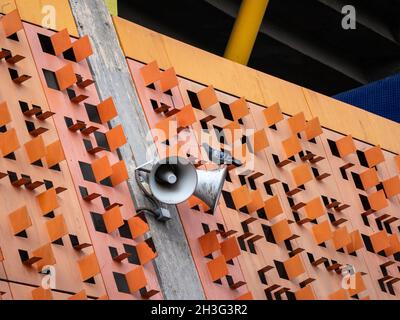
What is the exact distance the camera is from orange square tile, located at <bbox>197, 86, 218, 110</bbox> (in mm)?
17688

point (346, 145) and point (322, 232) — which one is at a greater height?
point (346, 145)

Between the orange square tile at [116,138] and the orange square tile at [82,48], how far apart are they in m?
1.02

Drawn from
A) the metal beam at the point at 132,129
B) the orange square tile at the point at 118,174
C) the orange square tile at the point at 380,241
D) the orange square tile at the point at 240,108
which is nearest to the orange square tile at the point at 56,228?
the orange square tile at the point at 118,174

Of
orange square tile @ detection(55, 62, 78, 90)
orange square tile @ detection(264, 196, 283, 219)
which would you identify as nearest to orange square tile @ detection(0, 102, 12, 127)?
orange square tile @ detection(55, 62, 78, 90)

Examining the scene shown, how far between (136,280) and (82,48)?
294 cm

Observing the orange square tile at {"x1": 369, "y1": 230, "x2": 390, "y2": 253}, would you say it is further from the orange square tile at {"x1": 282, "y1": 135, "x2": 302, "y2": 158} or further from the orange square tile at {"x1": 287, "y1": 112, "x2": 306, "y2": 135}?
the orange square tile at {"x1": 287, "y1": 112, "x2": 306, "y2": 135}

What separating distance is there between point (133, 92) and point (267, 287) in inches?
103

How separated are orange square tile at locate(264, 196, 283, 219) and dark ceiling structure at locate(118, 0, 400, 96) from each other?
11.5 metres

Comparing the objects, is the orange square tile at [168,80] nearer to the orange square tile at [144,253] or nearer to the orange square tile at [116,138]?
the orange square tile at [116,138]

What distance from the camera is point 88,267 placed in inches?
576

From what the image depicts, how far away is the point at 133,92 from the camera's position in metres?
17.2

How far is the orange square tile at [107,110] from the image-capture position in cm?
1630

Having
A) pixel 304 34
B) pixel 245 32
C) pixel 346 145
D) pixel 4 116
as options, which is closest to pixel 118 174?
pixel 4 116

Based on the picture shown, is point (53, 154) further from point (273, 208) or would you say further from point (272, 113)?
point (272, 113)
